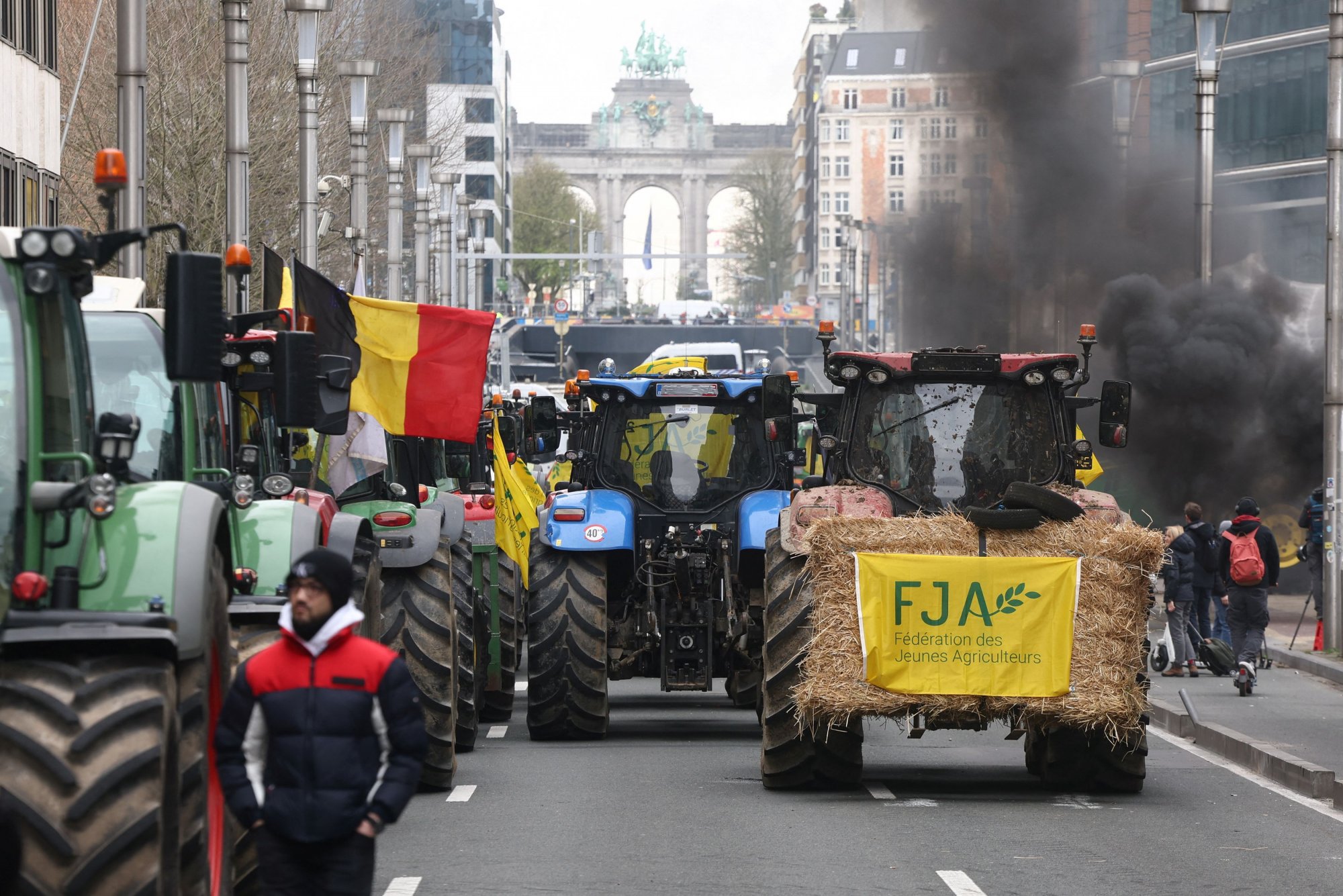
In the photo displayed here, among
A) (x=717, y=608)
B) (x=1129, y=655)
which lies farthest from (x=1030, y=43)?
(x=1129, y=655)

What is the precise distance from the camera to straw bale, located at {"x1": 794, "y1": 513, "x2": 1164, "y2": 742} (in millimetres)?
12766

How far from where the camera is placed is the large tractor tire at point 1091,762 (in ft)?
44.2

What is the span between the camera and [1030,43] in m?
45.6

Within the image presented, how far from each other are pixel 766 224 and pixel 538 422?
165 metres

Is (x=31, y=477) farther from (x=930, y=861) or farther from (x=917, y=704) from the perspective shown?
(x=917, y=704)

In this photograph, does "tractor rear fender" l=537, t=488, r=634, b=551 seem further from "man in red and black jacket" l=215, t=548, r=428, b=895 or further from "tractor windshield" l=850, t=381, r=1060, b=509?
"man in red and black jacket" l=215, t=548, r=428, b=895

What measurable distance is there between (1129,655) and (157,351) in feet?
19.9

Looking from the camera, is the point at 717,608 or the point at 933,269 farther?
the point at 933,269

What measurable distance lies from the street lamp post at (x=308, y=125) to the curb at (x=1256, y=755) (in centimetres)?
1414

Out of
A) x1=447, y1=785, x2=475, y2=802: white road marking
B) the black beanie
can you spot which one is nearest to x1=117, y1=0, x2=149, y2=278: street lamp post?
x1=447, y1=785, x2=475, y2=802: white road marking

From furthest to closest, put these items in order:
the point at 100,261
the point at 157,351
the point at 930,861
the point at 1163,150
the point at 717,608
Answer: the point at 1163,150
the point at 717,608
the point at 930,861
the point at 157,351
the point at 100,261

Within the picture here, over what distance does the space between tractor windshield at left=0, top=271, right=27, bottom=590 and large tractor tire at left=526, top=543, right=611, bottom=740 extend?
9297 millimetres

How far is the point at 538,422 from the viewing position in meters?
17.9

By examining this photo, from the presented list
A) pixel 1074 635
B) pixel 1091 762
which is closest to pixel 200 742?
pixel 1074 635
